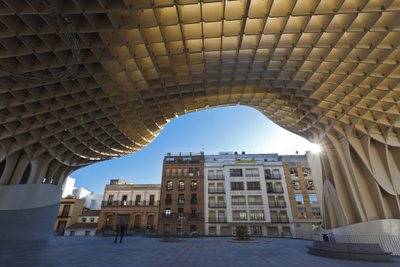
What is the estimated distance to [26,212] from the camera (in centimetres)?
2209

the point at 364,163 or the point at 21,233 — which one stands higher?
the point at 364,163

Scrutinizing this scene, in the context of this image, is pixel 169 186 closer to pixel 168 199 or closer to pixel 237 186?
pixel 168 199

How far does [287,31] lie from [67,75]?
1515cm

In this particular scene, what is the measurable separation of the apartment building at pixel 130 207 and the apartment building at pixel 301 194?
33687 millimetres

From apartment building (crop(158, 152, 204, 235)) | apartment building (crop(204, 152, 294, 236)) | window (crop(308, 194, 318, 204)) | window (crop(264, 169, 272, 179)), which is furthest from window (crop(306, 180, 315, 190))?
apartment building (crop(158, 152, 204, 235))

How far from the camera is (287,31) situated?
13.1m

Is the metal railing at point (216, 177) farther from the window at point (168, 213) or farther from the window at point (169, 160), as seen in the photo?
the window at point (168, 213)

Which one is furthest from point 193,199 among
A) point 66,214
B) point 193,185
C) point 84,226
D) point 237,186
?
point 66,214

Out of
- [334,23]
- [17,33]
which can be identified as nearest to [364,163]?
[334,23]

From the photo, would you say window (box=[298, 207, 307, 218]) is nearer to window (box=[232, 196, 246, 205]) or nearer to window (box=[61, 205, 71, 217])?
window (box=[232, 196, 246, 205])

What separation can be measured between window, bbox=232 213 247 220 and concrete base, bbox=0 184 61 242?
36.5 m

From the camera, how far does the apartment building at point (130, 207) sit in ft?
169

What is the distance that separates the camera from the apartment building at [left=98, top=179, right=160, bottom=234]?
5166 cm

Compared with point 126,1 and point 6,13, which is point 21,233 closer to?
point 6,13
